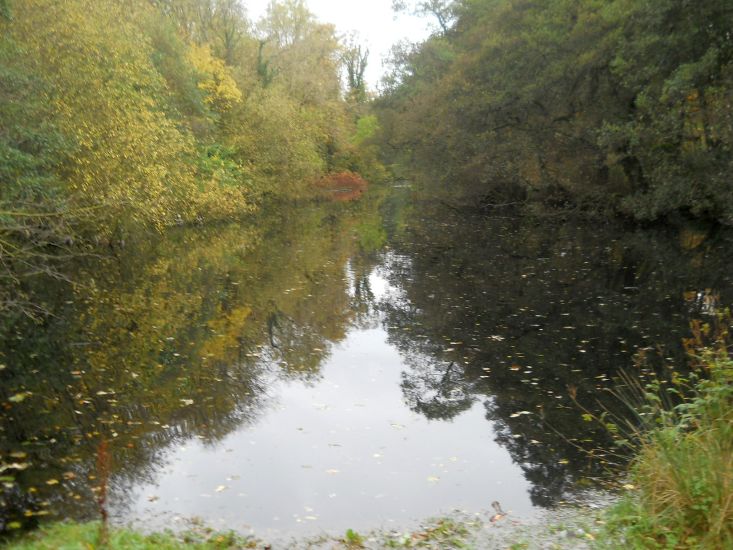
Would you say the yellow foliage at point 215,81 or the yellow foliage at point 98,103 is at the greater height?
the yellow foliage at point 215,81

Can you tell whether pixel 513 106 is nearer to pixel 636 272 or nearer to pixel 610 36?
pixel 610 36

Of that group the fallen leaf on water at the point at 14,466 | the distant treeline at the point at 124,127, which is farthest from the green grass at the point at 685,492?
the distant treeline at the point at 124,127

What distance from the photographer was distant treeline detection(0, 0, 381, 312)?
15523mm

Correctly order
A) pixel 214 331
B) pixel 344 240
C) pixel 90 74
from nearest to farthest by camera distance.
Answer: pixel 214 331, pixel 90 74, pixel 344 240

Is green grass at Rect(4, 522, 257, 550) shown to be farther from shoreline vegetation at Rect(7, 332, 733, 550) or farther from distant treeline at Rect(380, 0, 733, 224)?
distant treeline at Rect(380, 0, 733, 224)

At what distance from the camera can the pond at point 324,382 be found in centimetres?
673

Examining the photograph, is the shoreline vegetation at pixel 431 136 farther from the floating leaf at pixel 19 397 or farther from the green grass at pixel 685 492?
the floating leaf at pixel 19 397

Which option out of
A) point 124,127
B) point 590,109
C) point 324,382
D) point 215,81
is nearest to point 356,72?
point 215,81

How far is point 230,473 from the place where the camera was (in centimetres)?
720

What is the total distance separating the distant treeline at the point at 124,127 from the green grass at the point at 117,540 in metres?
5.50

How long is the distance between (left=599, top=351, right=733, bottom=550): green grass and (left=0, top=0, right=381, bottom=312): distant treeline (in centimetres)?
863

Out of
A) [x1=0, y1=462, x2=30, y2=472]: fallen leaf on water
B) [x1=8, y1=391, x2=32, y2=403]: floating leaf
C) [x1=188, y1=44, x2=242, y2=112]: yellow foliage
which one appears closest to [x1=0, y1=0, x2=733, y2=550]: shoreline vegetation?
[x1=188, y1=44, x2=242, y2=112]: yellow foliage

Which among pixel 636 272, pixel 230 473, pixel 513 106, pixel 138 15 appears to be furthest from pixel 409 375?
pixel 513 106

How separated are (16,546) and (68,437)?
2686 millimetres
